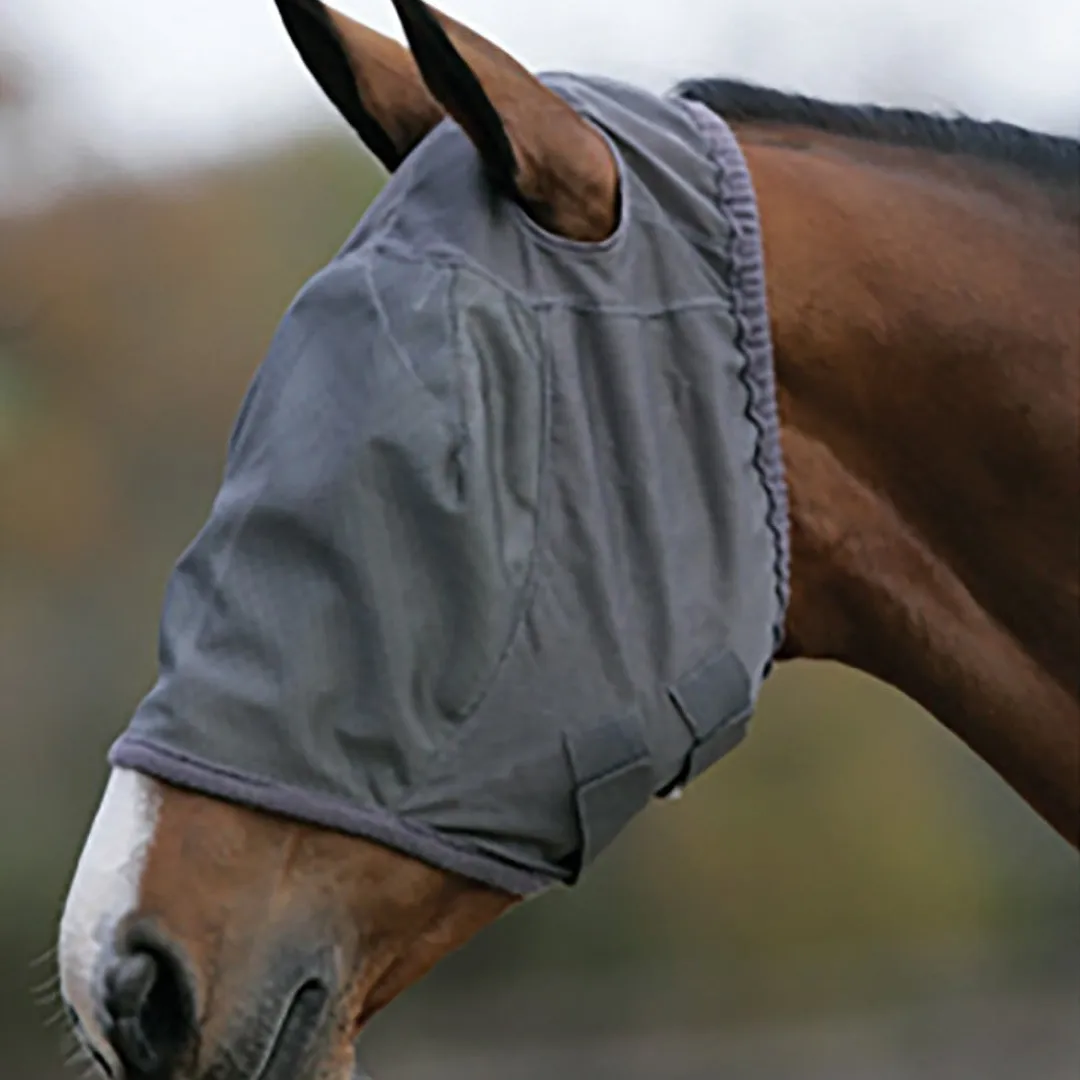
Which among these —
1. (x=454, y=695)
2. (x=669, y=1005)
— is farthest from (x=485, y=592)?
(x=669, y=1005)

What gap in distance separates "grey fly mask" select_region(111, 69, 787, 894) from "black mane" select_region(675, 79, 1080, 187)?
13 centimetres

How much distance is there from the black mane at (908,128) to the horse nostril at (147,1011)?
1.56ft

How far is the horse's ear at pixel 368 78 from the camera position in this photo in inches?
22.7

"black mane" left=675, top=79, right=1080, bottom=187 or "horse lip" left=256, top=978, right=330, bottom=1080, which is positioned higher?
"black mane" left=675, top=79, right=1080, bottom=187

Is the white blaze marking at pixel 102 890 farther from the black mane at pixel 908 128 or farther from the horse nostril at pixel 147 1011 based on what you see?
the black mane at pixel 908 128

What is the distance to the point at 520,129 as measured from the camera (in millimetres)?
508

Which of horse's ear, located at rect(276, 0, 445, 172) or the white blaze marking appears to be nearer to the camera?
the white blaze marking

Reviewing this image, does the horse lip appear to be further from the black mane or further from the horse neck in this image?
the black mane

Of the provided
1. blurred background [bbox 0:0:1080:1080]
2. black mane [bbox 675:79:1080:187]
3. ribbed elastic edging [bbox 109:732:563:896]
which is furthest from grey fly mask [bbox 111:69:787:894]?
blurred background [bbox 0:0:1080:1080]

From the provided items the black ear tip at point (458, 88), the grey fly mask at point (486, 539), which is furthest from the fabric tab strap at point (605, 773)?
the black ear tip at point (458, 88)

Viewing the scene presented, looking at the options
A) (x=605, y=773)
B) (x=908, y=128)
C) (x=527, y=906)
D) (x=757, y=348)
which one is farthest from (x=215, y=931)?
(x=527, y=906)

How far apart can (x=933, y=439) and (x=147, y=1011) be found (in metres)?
0.41

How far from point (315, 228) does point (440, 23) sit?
1764 millimetres

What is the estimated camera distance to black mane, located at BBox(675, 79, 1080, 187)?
66cm
